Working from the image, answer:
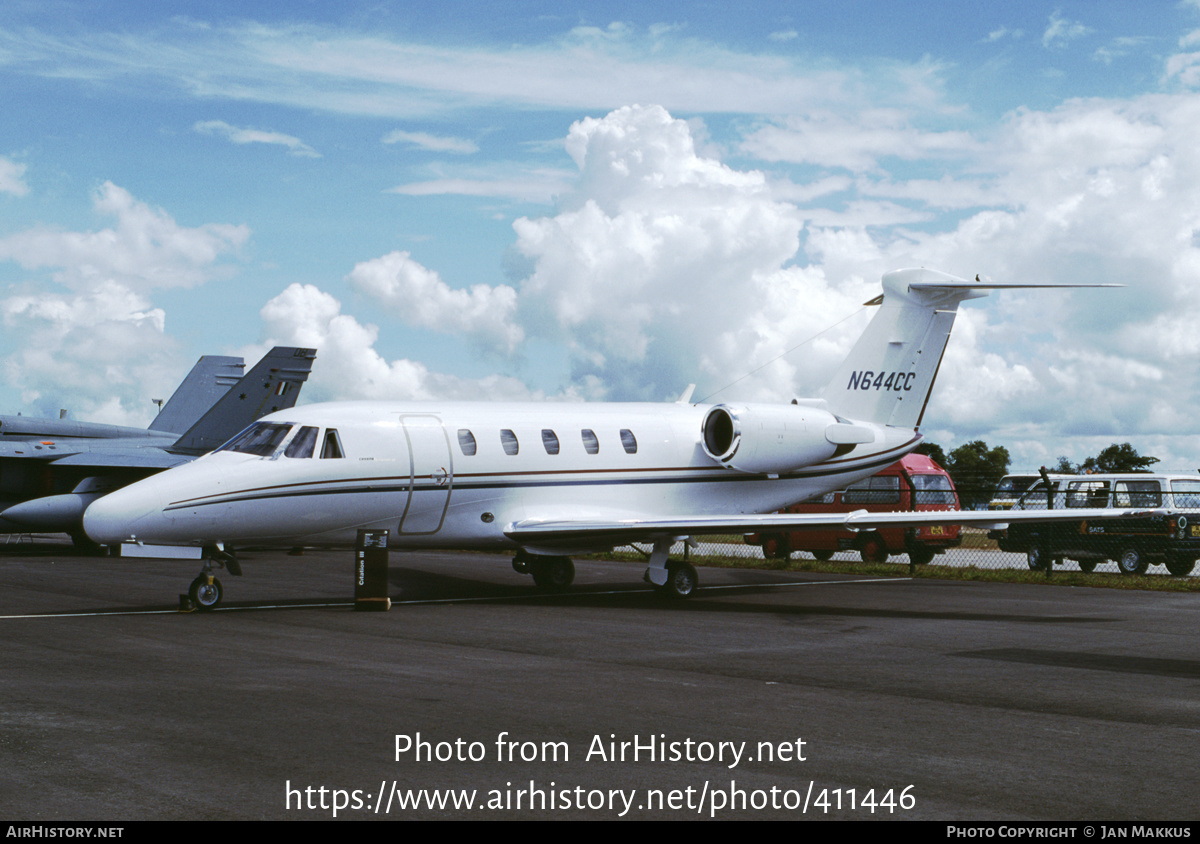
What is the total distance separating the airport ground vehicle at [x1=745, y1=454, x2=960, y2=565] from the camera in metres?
25.8

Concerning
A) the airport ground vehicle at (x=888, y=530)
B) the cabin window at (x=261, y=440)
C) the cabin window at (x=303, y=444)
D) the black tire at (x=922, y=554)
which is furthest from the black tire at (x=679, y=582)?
the black tire at (x=922, y=554)

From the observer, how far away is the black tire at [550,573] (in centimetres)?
1969

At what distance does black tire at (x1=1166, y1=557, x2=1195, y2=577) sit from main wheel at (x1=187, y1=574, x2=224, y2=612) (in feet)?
60.1

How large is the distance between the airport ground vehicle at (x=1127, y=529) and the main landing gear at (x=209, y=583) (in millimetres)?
15016

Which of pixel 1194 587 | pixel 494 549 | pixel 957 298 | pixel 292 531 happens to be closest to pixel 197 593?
pixel 292 531

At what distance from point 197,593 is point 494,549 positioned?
4.82 metres

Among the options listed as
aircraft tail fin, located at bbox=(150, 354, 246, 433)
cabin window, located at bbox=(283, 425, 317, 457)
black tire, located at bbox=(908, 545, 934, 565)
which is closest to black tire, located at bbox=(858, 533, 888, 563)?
black tire, located at bbox=(908, 545, 934, 565)

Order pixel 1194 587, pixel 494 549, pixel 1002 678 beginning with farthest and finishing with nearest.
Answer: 1. pixel 1194 587
2. pixel 494 549
3. pixel 1002 678

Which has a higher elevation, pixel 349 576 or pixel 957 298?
pixel 957 298

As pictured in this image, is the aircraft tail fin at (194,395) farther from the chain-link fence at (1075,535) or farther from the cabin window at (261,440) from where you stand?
the cabin window at (261,440)

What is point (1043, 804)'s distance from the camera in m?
5.82

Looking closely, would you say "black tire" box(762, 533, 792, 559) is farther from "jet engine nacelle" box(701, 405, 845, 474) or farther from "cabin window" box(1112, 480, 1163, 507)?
"cabin window" box(1112, 480, 1163, 507)

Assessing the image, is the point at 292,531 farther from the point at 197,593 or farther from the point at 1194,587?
the point at 1194,587

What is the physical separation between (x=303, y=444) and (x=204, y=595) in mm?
2418
